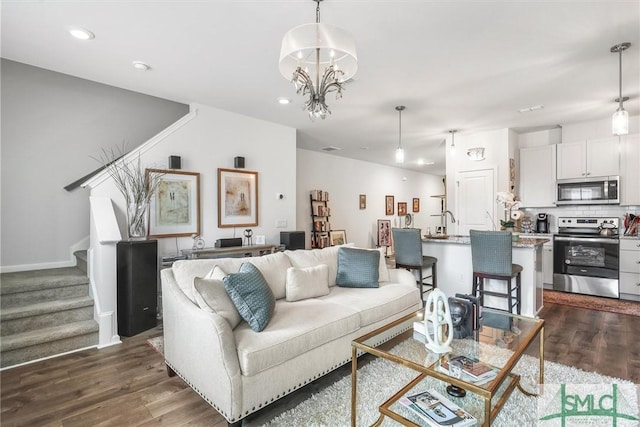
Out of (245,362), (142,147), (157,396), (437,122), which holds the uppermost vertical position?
(437,122)

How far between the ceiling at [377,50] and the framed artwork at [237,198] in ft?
3.00

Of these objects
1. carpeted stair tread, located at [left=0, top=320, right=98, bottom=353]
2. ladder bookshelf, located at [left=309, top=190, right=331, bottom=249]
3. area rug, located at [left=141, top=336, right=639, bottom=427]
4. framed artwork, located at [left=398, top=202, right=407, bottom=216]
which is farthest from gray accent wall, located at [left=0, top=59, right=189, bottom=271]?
framed artwork, located at [left=398, top=202, right=407, bottom=216]

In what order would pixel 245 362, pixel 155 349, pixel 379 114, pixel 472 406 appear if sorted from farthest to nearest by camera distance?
A: pixel 379 114 < pixel 155 349 < pixel 472 406 < pixel 245 362

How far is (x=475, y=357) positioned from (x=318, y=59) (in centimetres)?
206

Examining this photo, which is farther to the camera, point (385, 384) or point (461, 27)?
point (461, 27)

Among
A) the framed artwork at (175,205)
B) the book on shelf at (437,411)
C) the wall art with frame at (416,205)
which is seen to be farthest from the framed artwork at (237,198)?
the wall art with frame at (416,205)

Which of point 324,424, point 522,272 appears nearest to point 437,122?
point 522,272

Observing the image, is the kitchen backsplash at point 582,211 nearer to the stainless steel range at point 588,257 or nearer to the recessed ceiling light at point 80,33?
the stainless steel range at point 588,257

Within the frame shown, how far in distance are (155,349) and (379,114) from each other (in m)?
3.97

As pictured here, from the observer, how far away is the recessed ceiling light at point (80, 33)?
8.26 feet

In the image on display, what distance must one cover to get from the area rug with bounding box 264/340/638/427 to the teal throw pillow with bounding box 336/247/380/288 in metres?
0.82

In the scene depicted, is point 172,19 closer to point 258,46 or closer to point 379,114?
point 258,46

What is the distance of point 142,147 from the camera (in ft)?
12.3

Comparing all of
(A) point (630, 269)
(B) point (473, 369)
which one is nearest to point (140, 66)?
(B) point (473, 369)
